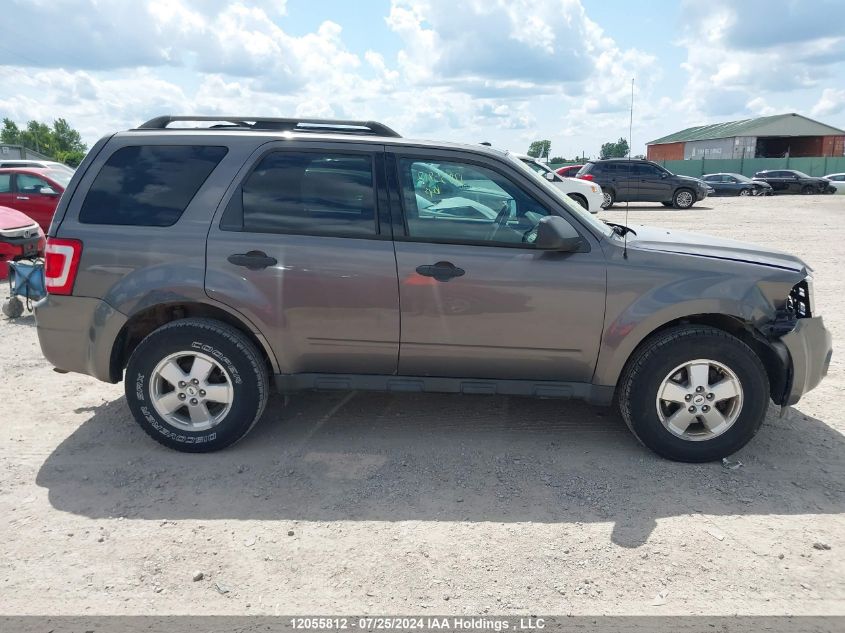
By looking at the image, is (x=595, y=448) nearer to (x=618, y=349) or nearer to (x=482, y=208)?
(x=618, y=349)

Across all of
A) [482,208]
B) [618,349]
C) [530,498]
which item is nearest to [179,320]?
[482,208]

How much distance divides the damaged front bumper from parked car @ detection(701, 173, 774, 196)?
112 feet

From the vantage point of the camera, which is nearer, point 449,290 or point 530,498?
point 530,498

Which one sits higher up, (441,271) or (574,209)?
(574,209)

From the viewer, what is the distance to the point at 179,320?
4.11 meters

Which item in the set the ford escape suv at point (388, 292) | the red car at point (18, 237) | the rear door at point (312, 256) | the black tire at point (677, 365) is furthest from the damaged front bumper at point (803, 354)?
the red car at point (18, 237)

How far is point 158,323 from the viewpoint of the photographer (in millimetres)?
4324

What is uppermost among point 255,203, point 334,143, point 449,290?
point 334,143

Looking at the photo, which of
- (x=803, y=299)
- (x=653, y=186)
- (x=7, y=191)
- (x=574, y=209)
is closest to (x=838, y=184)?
(x=653, y=186)

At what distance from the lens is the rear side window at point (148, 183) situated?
Answer: 4.09 metres

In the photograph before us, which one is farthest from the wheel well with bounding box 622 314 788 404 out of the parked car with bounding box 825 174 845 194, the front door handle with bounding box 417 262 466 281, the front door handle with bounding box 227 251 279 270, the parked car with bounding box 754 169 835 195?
the parked car with bounding box 825 174 845 194

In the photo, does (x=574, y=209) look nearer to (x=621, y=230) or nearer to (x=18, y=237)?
(x=621, y=230)

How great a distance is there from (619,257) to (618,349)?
1.78ft

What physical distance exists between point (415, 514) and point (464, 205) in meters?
1.83
